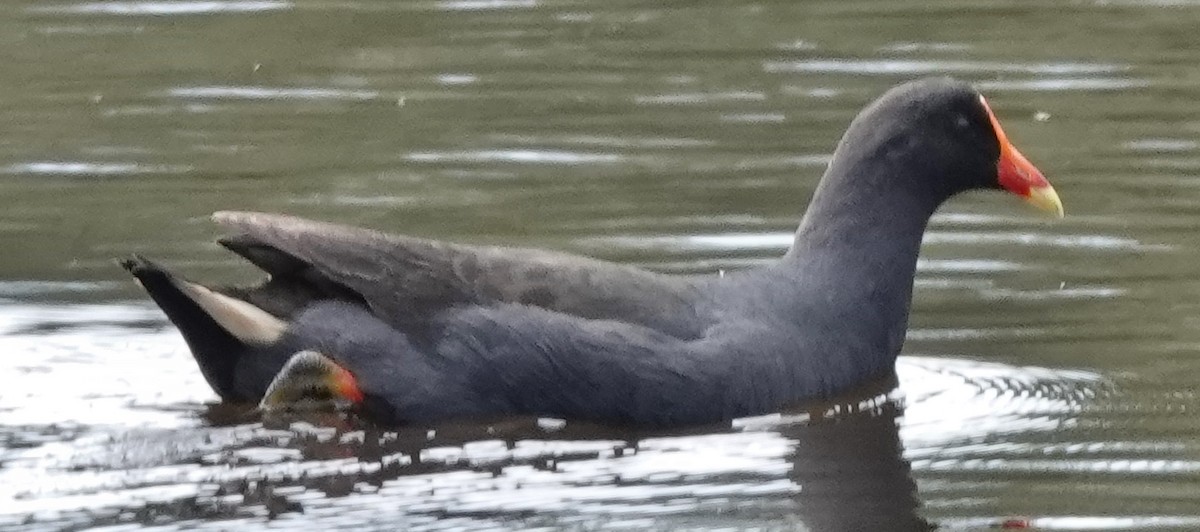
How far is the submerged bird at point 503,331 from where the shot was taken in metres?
7.32

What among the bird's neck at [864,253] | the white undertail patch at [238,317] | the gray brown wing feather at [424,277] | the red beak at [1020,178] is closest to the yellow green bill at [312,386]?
the white undertail patch at [238,317]

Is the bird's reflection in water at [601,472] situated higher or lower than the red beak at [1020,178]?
lower

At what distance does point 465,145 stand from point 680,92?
1.34 m

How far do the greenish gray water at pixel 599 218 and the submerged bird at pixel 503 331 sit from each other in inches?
4.4

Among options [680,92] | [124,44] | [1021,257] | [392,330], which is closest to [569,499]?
[392,330]

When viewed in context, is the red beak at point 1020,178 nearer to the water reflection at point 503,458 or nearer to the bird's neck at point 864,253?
the bird's neck at point 864,253

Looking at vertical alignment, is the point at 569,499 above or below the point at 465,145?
below

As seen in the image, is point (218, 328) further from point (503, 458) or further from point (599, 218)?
point (599, 218)

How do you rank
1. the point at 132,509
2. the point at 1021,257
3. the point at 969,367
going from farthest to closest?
the point at 1021,257 → the point at 969,367 → the point at 132,509

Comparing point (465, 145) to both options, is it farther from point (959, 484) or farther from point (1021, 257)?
point (959, 484)

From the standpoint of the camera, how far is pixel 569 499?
675 centimetres

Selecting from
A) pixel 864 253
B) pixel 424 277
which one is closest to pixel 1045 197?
pixel 864 253

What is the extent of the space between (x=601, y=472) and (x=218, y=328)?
4.08 feet

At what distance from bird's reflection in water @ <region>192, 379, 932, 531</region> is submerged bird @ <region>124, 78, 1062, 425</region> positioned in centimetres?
8
